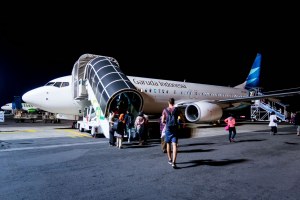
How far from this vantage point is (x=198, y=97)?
813 inches

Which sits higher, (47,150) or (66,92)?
(66,92)

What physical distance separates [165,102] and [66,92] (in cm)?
690

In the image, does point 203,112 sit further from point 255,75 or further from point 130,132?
point 255,75

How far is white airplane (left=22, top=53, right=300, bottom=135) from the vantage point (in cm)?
1154

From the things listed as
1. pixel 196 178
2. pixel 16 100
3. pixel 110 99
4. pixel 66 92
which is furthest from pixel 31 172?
pixel 16 100

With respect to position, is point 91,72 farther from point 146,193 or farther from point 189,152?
point 146,193

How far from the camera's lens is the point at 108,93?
36.4 feet

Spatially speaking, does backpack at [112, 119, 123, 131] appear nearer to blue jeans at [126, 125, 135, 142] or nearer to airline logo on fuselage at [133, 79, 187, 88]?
blue jeans at [126, 125, 135, 142]

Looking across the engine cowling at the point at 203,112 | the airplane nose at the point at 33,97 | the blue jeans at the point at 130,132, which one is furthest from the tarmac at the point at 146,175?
the engine cowling at the point at 203,112

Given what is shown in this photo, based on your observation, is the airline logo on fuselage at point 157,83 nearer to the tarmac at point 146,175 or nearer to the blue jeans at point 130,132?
the blue jeans at point 130,132

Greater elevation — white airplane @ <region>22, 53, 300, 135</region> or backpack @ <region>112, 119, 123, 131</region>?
white airplane @ <region>22, 53, 300, 135</region>

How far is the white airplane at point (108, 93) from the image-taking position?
1154cm

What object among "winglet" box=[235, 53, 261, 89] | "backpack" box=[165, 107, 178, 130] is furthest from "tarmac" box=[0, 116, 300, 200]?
"winglet" box=[235, 53, 261, 89]

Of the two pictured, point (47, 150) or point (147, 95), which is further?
point (147, 95)
